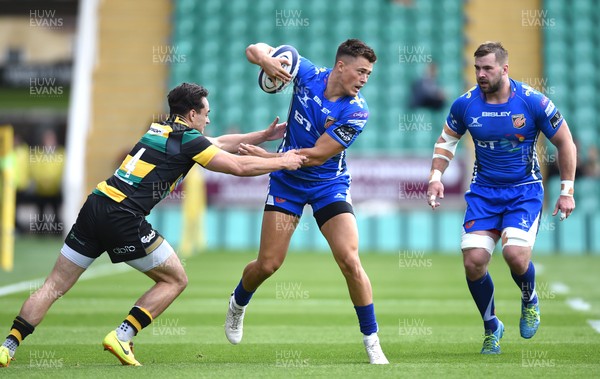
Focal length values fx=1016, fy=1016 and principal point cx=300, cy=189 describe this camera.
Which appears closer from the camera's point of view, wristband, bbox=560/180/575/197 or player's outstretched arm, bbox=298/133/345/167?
player's outstretched arm, bbox=298/133/345/167

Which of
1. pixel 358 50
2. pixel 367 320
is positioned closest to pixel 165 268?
pixel 367 320

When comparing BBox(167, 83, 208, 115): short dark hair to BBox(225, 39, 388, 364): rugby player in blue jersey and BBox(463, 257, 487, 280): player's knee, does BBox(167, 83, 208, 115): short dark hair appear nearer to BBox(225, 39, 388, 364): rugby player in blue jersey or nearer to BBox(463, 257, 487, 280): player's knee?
BBox(225, 39, 388, 364): rugby player in blue jersey

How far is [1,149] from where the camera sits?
1617 cm

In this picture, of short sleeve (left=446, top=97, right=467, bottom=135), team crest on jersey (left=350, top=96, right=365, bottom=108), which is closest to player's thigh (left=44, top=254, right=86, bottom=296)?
team crest on jersey (left=350, top=96, right=365, bottom=108)

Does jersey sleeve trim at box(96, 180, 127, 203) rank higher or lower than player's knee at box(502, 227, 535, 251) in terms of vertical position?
higher

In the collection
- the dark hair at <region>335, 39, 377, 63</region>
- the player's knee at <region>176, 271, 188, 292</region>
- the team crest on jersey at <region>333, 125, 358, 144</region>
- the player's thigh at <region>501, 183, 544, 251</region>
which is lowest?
the player's knee at <region>176, 271, 188, 292</region>

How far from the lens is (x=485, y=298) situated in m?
8.16

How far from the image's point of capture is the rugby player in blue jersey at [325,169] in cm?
754

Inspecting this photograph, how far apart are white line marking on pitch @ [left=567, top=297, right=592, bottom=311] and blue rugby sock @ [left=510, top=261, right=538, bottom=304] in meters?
3.48

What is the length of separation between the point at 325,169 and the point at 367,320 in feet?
4.03

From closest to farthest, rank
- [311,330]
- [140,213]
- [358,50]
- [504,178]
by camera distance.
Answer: [140,213], [358,50], [504,178], [311,330]

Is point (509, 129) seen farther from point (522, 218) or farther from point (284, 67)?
point (284, 67)

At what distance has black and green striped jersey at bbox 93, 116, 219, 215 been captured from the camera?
24.0 feet

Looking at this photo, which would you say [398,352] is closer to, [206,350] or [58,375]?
[206,350]
